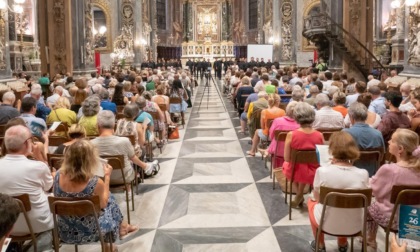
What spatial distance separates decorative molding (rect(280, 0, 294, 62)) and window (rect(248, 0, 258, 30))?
13161 millimetres

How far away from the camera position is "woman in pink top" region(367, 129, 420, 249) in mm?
4398

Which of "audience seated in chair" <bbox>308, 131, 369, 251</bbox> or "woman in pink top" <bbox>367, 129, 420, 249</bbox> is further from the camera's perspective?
"audience seated in chair" <bbox>308, 131, 369, 251</bbox>

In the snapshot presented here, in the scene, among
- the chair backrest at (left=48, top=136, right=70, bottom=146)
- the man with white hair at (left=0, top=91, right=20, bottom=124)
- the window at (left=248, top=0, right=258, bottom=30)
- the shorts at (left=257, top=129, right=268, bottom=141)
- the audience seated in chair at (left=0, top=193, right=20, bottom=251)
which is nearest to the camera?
the audience seated in chair at (left=0, top=193, right=20, bottom=251)

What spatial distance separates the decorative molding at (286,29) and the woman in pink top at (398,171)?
91.6 feet

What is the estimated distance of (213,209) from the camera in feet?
22.4

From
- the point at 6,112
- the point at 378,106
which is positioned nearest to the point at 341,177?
the point at 378,106

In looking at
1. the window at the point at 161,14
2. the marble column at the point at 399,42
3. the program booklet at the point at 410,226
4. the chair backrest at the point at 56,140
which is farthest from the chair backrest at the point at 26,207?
the window at the point at 161,14

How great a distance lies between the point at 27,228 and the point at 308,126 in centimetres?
355

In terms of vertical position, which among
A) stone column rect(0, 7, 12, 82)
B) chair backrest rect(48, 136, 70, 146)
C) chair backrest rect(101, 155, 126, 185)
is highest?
stone column rect(0, 7, 12, 82)

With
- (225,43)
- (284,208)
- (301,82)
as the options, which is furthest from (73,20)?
(225,43)

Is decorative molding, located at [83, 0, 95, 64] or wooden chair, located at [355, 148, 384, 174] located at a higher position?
decorative molding, located at [83, 0, 95, 64]

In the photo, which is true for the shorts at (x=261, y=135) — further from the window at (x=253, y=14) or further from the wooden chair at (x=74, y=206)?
the window at (x=253, y=14)

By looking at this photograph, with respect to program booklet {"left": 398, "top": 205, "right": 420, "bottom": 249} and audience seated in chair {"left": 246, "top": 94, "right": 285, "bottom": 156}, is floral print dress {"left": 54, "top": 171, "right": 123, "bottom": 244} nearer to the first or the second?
program booklet {"left": 398, "top": 205, "right": 420, "bottom": 249}

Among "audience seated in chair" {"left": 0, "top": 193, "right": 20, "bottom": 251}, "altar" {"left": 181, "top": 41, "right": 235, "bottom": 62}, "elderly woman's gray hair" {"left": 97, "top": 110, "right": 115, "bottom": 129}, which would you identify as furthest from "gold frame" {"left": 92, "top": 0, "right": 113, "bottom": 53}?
"audience seated in chair" {"left": 0, "top": 193, "right": 20, "bottom": 251}
